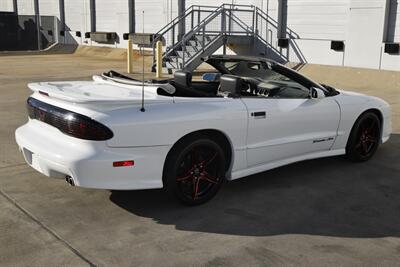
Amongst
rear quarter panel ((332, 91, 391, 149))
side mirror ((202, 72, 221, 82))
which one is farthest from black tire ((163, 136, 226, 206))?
rear quarter panel ((332, 91, 391, 149))

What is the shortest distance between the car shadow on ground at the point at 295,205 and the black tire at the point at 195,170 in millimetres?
134

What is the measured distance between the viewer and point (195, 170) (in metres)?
4.62

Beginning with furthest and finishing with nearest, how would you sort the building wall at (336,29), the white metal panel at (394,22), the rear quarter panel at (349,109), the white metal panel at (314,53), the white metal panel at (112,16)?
the white metal panel at (112,16)
the white metal panel at (314,53)
the building wall at (336,29)
the white metal panel at (394,22)
the rear quarter panel at (349,109)

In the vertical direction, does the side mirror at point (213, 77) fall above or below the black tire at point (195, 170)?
above

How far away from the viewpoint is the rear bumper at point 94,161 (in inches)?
161

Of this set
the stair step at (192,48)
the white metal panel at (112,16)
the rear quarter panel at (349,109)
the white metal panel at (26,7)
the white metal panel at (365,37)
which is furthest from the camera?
the white metal panel at (26,7)

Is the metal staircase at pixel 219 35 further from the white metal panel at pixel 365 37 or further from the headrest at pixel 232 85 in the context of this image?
the headrest at pixel 232 85

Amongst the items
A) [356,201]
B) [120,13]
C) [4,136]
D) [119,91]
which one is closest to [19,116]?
[4,136]

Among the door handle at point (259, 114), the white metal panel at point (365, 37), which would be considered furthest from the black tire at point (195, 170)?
the white metal panel at point (365, 37)

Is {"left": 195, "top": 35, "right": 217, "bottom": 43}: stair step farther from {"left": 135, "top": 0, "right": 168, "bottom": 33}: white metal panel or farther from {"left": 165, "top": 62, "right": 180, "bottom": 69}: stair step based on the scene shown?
{"left": 135, "top": 0, "right": 168, "bottom": 33}: white metal panel

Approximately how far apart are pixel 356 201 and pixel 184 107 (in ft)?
6.43

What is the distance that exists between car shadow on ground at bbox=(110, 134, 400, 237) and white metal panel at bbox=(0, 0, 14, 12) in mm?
43941

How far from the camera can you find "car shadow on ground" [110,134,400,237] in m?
4.29

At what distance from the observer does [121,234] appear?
4070 mm
